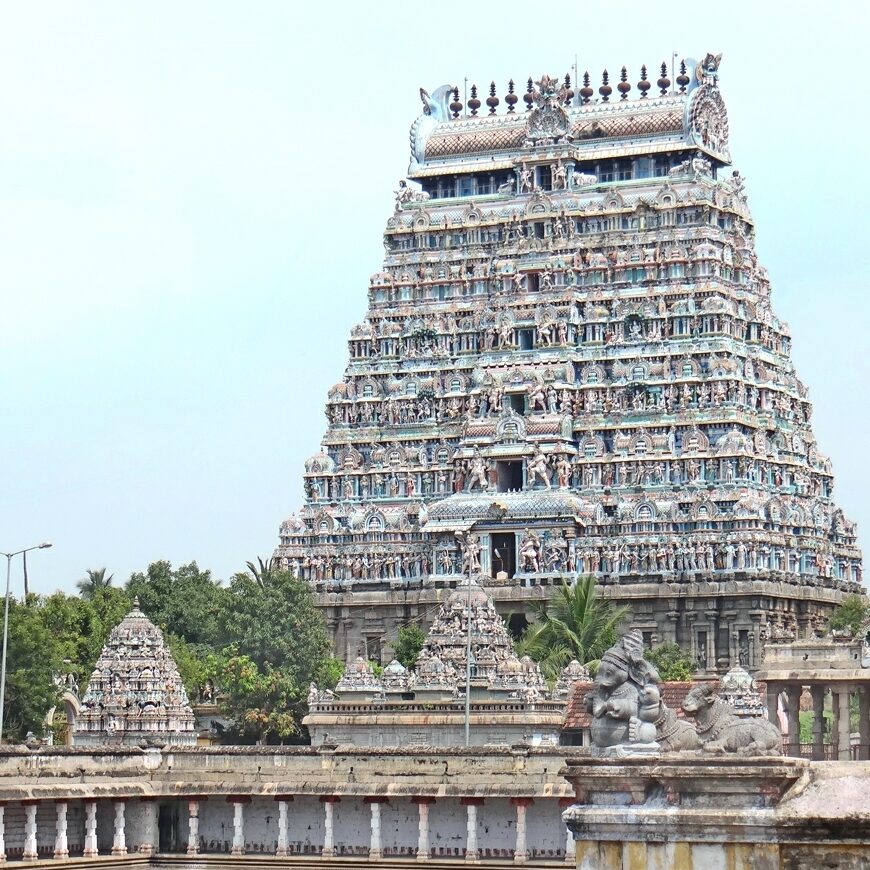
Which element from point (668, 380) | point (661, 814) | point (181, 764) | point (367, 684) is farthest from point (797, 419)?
point (661, 814)

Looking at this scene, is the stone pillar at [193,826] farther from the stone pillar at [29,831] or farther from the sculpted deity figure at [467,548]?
the sculpted deity figure at [467,548]

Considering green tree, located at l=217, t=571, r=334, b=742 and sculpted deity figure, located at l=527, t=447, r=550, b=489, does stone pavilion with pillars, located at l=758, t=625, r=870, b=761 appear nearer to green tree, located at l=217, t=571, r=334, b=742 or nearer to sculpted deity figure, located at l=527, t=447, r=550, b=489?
green tree, located at l=217, t=571, r=334, b=742

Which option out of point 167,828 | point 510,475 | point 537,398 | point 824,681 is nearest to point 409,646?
point 510,475

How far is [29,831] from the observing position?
62625 millimetres

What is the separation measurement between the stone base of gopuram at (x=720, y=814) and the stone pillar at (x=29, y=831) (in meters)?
38.2

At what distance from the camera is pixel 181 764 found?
67375 mm

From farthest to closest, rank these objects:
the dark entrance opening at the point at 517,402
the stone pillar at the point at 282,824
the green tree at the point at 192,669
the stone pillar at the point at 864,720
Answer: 1. the dark entrance opening at the point at 517,402
2. the green tree at the point at 192,669
3. the stone pillar at the point at 864,720
4. the stone pillar at the point at 282,824

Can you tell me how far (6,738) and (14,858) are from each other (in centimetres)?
3628

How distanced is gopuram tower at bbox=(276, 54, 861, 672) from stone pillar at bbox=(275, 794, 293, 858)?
5374 centimetres

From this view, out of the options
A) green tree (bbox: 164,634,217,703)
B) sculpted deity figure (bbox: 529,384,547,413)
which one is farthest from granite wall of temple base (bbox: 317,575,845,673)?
green tree (bbox: 164,634,217,703)

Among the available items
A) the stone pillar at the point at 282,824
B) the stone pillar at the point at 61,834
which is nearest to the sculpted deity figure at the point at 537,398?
the stone pillar at the point at 282,824

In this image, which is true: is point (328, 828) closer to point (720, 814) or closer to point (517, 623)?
point (720, 814)

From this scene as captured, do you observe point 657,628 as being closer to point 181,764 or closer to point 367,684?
point 367,684

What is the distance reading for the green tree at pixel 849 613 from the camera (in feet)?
383
